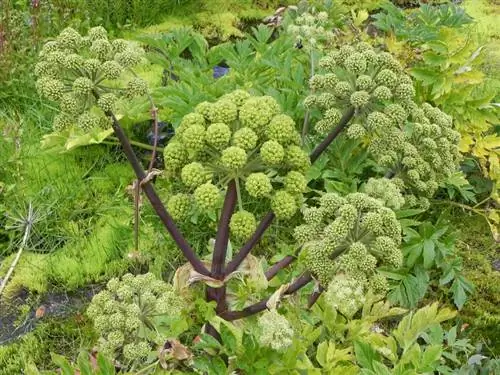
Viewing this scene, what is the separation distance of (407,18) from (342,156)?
151 cm

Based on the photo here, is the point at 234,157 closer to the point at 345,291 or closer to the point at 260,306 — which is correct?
the point at 345,291

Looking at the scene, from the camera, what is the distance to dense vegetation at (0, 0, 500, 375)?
202 cm

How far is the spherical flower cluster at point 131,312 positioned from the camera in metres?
2.22

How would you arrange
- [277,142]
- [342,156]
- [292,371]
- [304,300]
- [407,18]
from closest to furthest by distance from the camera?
[277,142], [292,371], [304,300], [342,156], [407,18]

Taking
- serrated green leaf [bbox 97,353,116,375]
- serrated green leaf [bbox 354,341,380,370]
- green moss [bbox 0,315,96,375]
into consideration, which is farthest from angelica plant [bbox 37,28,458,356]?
green moss [bbox 0,315,96,375]

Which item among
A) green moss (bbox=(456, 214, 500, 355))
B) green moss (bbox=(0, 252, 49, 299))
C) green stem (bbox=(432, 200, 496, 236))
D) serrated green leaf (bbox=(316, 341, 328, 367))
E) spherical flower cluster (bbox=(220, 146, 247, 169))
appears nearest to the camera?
spherical flower cluster (bbox=(220, 146, 247, 169))

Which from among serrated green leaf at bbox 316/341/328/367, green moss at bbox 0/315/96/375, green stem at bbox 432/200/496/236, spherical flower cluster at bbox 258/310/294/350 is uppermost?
spherical flower cluster at bbox 258/310/294/350

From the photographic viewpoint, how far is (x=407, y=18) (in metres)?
4.57

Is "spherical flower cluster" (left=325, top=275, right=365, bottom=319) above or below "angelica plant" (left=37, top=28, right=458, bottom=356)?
below

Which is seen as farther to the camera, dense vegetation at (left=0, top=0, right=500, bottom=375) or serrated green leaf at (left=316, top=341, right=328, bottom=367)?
serrated green leaf at (left=316, top=341, right=328, bottom=367)

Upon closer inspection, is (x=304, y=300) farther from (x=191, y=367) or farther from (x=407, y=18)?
(x=407, y=18)

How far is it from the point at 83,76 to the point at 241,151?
0.54 metres

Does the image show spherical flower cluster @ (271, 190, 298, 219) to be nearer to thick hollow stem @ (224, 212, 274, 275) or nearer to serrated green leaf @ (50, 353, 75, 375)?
thick hollow stem @ (224, 212, 274, 275)

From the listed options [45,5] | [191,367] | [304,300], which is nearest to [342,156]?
[304,300]
